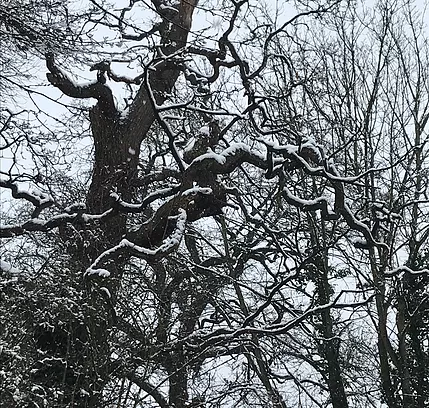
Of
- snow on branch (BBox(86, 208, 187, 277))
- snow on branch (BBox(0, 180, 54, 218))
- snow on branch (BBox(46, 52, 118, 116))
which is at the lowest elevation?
snow on branch (BBox(86, 208, 187, 277))

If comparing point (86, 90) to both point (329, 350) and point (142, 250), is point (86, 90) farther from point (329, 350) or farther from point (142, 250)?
point (329, 350)

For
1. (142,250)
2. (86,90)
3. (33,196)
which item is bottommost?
(142,250)

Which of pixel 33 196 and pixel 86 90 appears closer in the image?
pixel 33 196

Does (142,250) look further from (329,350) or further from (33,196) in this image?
(329,350)

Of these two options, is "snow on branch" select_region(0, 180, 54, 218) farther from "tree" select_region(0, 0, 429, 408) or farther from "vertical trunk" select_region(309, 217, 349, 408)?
"vertical trunk" select_region(309, 217, 349, 408)

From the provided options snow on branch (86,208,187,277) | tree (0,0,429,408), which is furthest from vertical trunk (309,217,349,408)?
snow on branch (86,208,187,277)

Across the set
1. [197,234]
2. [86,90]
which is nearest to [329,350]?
[197,234]

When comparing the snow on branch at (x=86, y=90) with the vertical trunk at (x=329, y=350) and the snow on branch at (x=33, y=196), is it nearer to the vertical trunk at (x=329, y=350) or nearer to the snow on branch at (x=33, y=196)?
the snow on branch at (x=33, y=196)

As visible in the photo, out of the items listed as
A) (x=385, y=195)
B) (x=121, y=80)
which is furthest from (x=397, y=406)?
(x=121, y=80)

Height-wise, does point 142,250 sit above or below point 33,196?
below

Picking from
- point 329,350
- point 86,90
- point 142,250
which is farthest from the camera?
point 329,350

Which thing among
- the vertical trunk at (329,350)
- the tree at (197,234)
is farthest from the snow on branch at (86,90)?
the vertical trunk at (329,350)

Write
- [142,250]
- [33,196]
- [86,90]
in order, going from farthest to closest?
1. [86,90]
2. [33,196]
3. [142,250]

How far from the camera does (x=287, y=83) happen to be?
11711 mm
